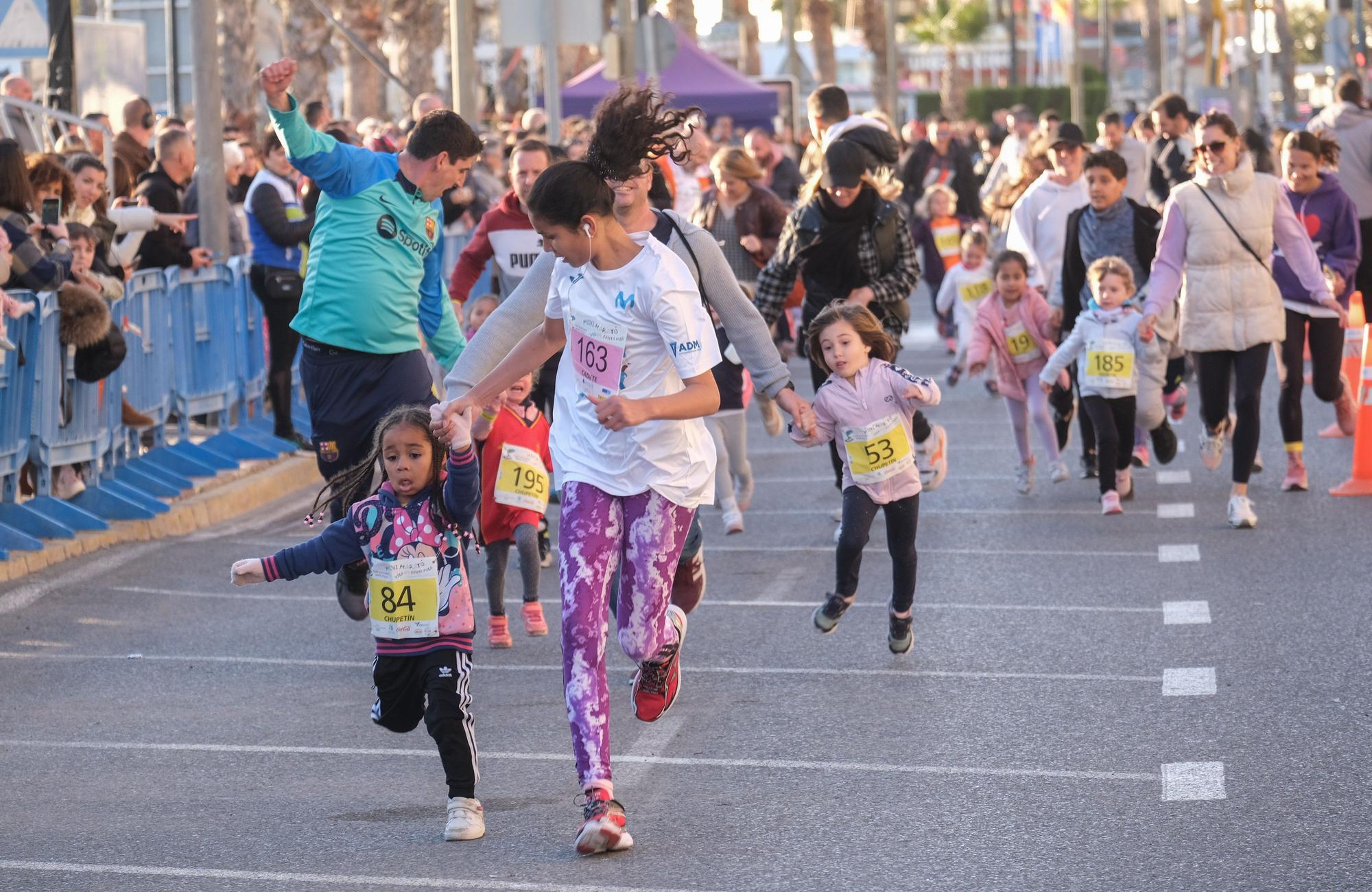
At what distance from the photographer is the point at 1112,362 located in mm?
11695

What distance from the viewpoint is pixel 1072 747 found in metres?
6.98

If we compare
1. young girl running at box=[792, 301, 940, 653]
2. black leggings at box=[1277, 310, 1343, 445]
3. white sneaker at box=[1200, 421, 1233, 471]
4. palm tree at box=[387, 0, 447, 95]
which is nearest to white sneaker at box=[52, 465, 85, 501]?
young girl running at box=[792, 301, 940, 653]

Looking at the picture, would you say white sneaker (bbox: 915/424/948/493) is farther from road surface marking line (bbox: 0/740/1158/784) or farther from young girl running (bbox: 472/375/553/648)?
road surface marking line (bbox: 0/740/1158/784)

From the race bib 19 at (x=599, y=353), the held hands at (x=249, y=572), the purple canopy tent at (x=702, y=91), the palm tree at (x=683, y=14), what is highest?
the palm tree at (x=683, y=14)

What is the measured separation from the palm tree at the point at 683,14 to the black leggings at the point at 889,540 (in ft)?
151

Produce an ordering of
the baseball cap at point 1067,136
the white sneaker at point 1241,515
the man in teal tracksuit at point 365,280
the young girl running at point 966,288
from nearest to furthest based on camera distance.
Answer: the man in teal tracksuit at point 365,280, the white sneaker at point 1241,515, the baseball cap at point 1067,136, the young girl running at point 966,288

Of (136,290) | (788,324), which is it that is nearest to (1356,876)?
(136,290)

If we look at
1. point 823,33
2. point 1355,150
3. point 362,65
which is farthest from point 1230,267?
point 823,33

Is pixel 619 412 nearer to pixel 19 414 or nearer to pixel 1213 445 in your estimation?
pixel 19 414

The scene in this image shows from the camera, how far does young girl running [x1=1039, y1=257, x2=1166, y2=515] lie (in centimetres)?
1170

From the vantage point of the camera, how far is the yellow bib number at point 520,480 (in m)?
8.65

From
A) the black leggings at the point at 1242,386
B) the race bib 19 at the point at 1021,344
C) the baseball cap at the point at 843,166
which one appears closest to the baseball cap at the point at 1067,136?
→ the race bib 19 at the point at 1021,344

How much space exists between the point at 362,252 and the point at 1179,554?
14.4 feet

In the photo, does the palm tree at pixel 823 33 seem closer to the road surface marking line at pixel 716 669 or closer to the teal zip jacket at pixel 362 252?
the teal zip jacket at pixel 362 252
